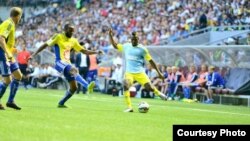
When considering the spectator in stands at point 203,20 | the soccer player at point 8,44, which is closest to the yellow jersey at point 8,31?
the soccer player at point 8,44

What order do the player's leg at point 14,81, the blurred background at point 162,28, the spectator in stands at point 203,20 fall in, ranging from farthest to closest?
the spectator in stands at point 203,20
the blurred background at point 162,28
the player's leg at point 14,81

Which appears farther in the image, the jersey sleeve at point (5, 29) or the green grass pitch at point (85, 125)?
the jersey sleeve at point (5, 29)

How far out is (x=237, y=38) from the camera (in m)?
31.7

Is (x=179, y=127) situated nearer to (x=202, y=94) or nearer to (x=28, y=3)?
(x=202, y=94)

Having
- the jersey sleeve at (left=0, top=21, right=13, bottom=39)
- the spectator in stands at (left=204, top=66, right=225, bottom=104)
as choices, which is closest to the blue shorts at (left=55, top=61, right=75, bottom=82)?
the jersey sleeve at (left=0, top=21, right=13, bottom=39)

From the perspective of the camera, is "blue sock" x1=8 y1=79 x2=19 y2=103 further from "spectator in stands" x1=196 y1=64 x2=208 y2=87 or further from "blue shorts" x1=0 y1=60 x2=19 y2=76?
"spectator in stands" x1=196 y1=64 x2=208 y2=87

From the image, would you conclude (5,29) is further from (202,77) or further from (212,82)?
(202,77)

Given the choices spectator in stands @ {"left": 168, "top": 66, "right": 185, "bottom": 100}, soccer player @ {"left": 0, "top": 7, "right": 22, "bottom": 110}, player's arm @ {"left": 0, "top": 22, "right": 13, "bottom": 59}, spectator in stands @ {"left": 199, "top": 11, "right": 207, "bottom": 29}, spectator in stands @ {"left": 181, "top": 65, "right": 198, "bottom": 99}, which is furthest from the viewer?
spectator in stands @ {"left": 199, "top": 11, "right": 207, "bottom": 29}

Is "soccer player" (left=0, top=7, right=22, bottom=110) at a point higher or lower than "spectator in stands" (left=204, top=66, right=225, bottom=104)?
higher

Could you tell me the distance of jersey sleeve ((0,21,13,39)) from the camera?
54.3 feet

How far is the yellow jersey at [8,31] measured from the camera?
16.6 metres

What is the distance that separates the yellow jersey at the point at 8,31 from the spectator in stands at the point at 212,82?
42.8ft

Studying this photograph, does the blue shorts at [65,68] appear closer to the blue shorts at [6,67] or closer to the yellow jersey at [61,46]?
the yellow jersey at [61,46]

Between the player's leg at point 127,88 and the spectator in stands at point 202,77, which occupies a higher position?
the spectator in stands at point 202,77
